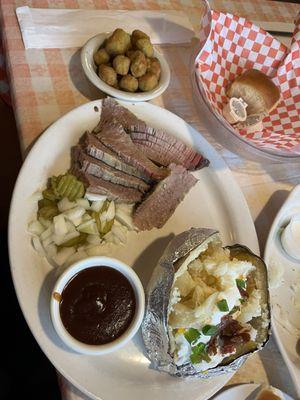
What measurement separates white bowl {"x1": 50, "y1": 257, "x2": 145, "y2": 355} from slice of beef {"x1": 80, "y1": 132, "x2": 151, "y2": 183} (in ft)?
1.31

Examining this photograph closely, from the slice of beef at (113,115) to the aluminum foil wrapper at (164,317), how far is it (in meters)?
0.52

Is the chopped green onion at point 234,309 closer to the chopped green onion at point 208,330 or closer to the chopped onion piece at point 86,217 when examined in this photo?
the chopped green onion at point 208,330

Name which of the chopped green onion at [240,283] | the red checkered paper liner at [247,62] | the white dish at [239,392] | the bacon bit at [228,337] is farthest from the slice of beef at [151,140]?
the white dish at [239,392]

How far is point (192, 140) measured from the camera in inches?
67.6

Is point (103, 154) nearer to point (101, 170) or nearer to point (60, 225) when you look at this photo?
point (101, 170)

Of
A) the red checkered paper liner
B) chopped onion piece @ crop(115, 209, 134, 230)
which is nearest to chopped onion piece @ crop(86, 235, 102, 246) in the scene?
chopped onion piece @ crop(115, 209, 134, 230)

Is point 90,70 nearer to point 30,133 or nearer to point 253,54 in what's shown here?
point 30,133

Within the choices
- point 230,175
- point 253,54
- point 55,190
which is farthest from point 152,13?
point 55,190

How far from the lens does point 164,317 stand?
3.84ft

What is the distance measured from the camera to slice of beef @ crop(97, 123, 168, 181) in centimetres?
152

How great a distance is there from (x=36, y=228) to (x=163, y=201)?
0.47 m

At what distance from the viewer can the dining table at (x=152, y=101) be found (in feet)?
4.86

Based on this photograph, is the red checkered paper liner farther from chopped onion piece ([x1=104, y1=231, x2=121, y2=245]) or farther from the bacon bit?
the bacon bit

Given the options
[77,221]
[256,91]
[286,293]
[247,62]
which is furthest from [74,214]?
[247,62]
